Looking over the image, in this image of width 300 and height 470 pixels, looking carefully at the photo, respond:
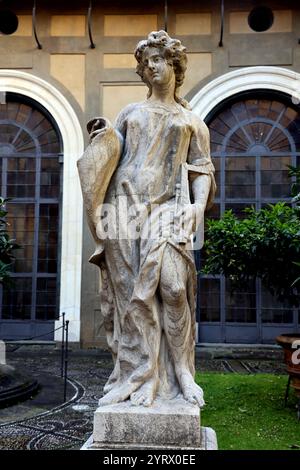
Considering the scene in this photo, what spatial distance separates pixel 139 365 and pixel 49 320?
30.4 feet

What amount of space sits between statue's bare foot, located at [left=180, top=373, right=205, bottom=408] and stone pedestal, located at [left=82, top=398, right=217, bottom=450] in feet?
0.27

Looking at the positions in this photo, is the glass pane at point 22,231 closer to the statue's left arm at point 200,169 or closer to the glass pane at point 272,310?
the glass pane at point 272,310

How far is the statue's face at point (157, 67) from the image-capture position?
3.21m

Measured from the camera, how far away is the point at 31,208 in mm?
12133

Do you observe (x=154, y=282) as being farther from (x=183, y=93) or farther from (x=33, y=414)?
(x=183, y=93)

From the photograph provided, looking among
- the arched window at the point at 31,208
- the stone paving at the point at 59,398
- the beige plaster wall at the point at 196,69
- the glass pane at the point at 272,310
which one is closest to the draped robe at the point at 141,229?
the stone paving at the point at 59,398

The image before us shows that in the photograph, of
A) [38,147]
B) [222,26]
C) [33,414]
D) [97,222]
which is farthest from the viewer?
[38,147]

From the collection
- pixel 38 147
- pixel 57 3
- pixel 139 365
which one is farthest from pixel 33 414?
pixel 57 3

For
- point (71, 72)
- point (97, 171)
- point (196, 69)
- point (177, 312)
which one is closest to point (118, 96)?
point (71, 72)

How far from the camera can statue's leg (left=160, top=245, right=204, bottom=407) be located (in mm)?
2848

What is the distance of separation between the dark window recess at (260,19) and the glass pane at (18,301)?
7.73 meters

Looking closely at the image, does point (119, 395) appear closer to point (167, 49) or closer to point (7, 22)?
point (167, 49)

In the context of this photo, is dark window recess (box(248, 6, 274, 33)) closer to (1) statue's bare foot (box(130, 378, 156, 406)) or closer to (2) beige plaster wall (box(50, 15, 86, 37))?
(2) beige plaster wall (box(50, 15, 86, 37))

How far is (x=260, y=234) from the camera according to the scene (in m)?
6.38
